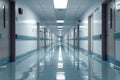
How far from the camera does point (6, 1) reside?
7344mm

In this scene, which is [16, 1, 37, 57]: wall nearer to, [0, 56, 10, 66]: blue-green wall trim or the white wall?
[0, 56, 10, 66]: blue-green wall trim

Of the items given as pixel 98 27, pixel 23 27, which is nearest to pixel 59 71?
pixel 98 27

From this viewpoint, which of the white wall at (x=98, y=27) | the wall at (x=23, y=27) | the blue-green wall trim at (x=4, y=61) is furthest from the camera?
the white wall at (x=98, y=27)

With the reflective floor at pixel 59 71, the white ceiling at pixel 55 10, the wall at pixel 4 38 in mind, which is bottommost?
the reflective floor at pixel 59 71

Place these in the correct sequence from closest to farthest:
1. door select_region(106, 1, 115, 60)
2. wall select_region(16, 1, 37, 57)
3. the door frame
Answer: door select_region(106, 1, 115, 60)
the door frame
wall select_region(16, 1, 37, 57)

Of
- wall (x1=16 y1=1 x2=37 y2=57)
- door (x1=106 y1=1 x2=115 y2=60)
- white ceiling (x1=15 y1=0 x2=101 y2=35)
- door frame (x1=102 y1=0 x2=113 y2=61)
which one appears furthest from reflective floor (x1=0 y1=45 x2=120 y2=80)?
white ceiling (x1=15 y1=0 x2=101 y2=35)

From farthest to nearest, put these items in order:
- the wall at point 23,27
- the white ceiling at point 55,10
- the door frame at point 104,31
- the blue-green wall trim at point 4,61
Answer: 1. the white ceiling at point 55,10
2. the wall at point 23,27
3. the door frame at point 104,31
4. the blue-green wall trim at point 4,61

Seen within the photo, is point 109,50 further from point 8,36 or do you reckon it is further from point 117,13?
point 8,36

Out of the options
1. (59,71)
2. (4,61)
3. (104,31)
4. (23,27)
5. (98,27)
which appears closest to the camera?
(59,71)

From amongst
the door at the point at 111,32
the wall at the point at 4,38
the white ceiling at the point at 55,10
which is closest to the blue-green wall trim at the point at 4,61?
the wall at the point at 4,38

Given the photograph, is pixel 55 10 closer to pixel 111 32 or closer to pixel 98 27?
pixel 98 27

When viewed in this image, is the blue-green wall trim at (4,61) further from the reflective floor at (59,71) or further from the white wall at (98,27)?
the white wall at (98,27)

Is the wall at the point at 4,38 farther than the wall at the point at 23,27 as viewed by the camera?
No

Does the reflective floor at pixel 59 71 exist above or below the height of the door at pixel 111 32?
below
